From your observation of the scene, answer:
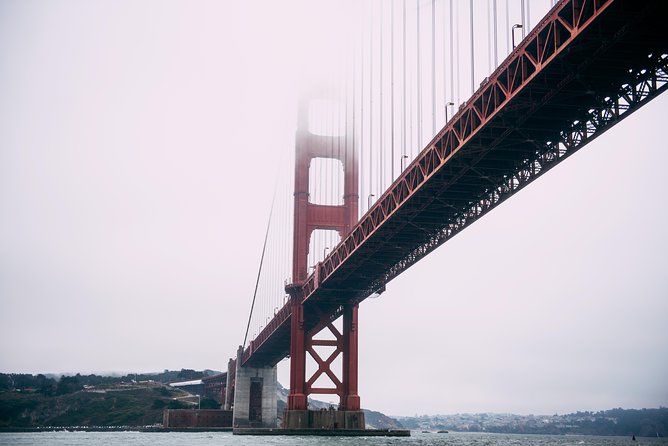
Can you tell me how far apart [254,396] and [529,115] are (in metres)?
62.8

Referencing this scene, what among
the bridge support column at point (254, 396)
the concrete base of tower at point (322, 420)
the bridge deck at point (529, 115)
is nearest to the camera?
the bridge deck at point (529, 115)

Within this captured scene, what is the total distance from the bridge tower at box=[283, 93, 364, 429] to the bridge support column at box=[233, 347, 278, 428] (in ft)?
95.0

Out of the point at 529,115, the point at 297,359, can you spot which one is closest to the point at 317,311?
the point at 297,359

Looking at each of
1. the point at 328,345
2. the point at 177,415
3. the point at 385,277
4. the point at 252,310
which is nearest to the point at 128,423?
the point at 177,415

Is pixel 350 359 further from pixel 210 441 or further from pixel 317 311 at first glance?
pixel 210 441

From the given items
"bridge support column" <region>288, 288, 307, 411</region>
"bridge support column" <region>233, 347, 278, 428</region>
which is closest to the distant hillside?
"bridge support column" <region>233, 347, 278, 428</region>

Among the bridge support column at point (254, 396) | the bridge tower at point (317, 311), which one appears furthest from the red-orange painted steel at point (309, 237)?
the bridge support column at point (254, 396)

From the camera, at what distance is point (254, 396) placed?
3204 inches

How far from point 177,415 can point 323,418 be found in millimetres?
43691

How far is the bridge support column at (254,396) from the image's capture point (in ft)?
257

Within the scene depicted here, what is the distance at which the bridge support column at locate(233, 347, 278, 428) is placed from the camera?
257ft

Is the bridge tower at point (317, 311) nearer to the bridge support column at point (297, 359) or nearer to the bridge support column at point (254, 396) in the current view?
the bridge support column at point (297, 359)

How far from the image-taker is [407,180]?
31.3 meters

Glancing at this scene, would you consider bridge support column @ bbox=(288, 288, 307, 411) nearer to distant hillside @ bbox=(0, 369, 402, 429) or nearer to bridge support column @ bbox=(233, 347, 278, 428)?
bridge support column @ bbox=(233, 347, 278, 428)
